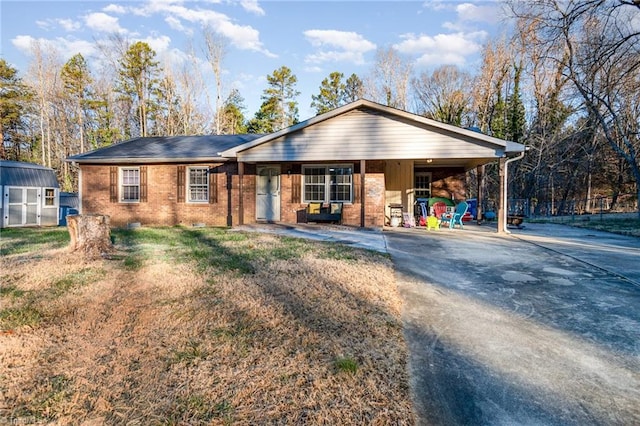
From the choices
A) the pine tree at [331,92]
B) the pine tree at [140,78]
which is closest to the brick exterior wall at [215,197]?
the pine tree at [140,78]

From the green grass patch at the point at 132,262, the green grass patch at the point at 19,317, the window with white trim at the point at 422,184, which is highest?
the window with white trim at the point at 422,184

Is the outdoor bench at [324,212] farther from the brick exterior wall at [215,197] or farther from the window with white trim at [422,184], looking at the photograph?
the window with white trim at [422,184]

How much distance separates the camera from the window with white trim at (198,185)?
43.0 feet

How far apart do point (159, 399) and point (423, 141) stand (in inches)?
392

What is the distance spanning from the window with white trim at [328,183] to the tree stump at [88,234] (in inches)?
292

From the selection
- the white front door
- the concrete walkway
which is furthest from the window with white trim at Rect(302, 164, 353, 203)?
the concrete walkway

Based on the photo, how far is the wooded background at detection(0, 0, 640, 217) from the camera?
22.5 meters

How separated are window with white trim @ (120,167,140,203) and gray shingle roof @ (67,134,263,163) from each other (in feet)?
1.76

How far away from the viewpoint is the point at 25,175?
14453 millimetres

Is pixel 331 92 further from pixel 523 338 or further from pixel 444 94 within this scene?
pixel 523 338

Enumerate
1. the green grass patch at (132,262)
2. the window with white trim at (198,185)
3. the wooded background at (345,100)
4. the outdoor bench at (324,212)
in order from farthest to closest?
the wooded background at (345,100) → the window with white trim at (198,185) → the outdoor bench at (324,212) → the green grass patch at (132,262)

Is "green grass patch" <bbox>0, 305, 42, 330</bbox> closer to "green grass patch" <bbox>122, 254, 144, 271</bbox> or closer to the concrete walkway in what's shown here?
"green grass patch" <bbox>122, 254, 144, 271</bbox>

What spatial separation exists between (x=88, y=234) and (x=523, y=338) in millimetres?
6585

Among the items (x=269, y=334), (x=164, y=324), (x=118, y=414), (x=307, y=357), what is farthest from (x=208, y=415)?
(x=164, y=324)
